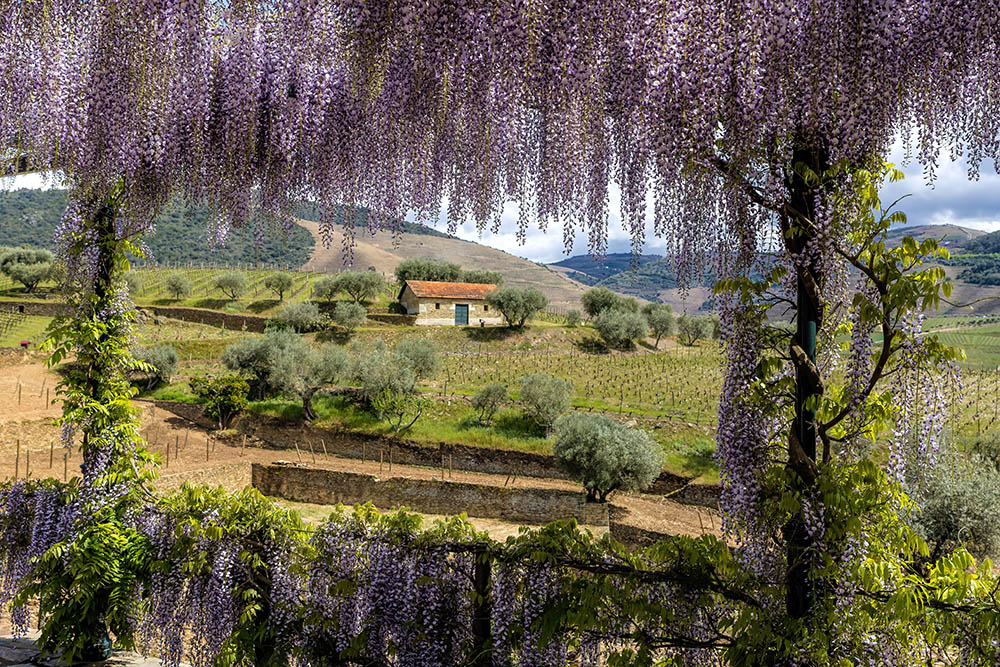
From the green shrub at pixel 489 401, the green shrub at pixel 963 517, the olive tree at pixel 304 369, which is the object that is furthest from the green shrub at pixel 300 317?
the green shrub at pixel 963 517

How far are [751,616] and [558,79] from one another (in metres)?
3.06

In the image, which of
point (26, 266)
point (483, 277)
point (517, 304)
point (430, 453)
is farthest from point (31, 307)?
point (483, 277)

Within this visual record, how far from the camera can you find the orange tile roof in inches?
1934

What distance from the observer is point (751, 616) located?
3334 millimetres

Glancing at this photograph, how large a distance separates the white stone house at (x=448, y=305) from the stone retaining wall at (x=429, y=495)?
27611 mm

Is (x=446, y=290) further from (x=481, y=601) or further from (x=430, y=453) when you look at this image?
(x=481, y=601)

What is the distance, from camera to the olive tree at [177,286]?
5234cm

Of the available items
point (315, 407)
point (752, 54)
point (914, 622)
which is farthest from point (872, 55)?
point (315, 407)

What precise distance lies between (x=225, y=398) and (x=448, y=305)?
24636mm

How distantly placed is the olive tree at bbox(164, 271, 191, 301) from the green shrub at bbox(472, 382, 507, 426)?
124ft

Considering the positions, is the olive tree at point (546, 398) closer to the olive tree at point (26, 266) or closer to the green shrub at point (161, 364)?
the green shrub at point (161, 364)

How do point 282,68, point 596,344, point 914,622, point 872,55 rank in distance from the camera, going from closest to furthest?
point 872,55 < point 914,622 < point 282,68 < point 596,344

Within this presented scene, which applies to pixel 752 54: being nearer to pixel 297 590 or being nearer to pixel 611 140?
pixel 611 140

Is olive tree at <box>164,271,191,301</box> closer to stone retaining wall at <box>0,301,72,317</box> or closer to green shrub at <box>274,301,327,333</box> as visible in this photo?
stone retaining wall at <box>0,301,72,317</box>
